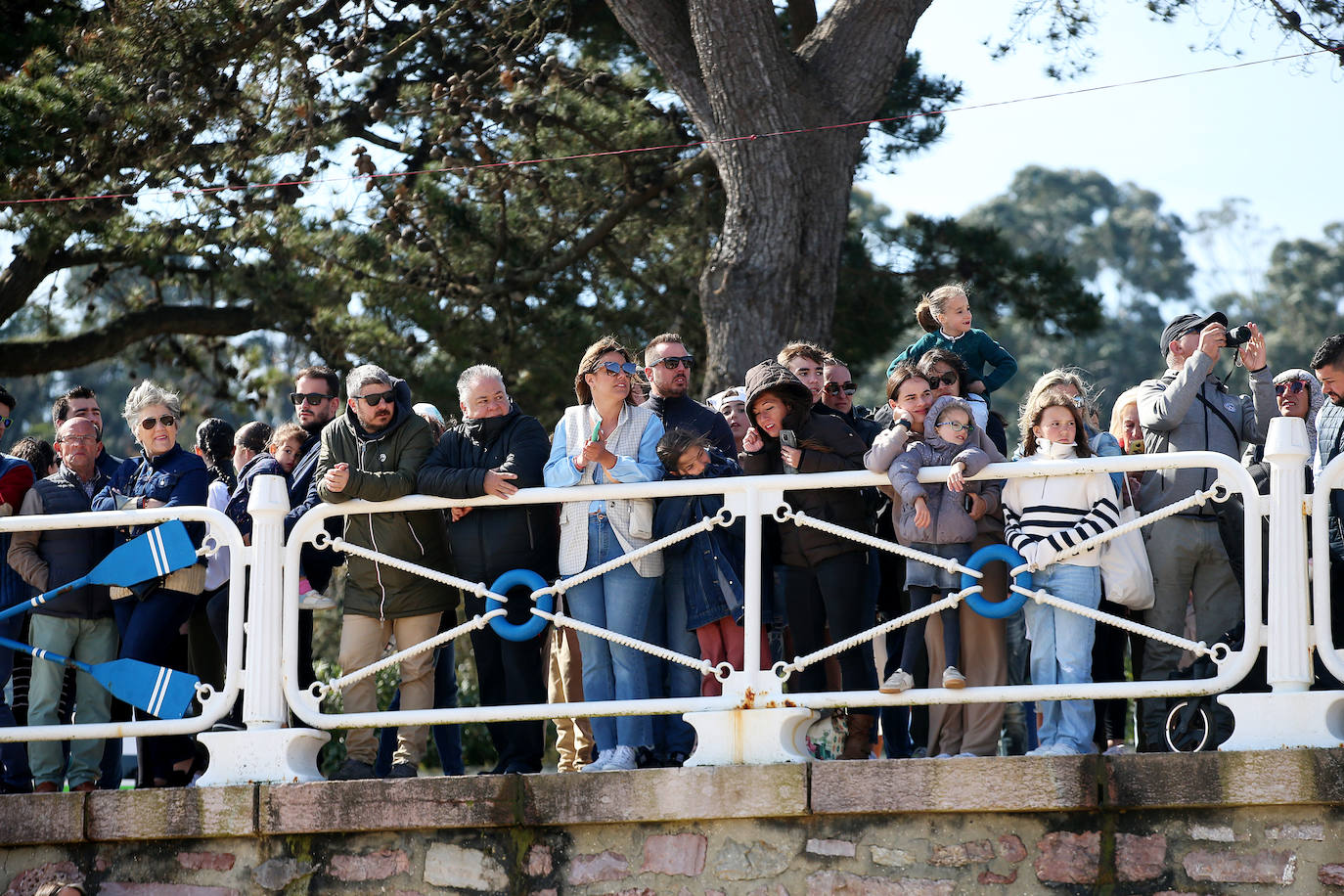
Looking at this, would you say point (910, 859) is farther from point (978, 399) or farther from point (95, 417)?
point (95, 417)

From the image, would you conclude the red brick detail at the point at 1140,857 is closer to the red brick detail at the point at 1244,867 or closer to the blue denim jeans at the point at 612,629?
the red brick detail at the point at 1244,867

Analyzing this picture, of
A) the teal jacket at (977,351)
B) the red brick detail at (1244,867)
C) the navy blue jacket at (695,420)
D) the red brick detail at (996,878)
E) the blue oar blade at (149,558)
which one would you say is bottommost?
the red brick detail at (996,878)

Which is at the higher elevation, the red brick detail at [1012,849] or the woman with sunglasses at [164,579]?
the woman with sunglasses at [164,579]

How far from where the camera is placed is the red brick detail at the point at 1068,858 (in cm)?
515

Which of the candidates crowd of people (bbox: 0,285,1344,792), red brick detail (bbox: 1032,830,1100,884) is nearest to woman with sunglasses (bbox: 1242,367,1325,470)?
Answer: crowd of people (bbox: 0,285,1344,792)

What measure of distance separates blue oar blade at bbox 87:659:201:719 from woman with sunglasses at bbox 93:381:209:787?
17 centimetres

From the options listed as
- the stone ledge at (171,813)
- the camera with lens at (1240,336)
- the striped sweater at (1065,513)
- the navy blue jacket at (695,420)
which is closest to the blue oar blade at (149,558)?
the stone ledge at (171,813)

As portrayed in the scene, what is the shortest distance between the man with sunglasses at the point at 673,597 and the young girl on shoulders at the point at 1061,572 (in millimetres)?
1245

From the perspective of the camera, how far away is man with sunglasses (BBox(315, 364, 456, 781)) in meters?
6.10

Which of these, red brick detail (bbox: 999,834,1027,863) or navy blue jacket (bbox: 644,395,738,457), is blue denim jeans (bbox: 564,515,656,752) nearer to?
navy blue jacket (bbox: 644,395,738,457)

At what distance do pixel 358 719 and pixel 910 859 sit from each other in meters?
2.04

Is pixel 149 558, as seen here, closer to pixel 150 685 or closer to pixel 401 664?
pixel 150 685

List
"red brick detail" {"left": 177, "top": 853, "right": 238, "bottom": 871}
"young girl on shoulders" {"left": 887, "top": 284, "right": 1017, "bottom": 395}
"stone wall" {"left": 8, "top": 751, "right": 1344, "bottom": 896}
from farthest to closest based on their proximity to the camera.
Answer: "young girl on shoulders" {"left": 887, "top": 284, "right": 1017, "bottom": 395}
"red brick detail" {"left": 177, "top": 853, "right": 238, "bottom": 871}
"stone wall" {"left": 8, "top": 751, "right": 1344, "bottom": 896}

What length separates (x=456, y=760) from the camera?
21.1ft
